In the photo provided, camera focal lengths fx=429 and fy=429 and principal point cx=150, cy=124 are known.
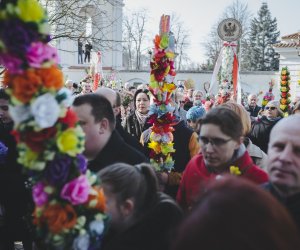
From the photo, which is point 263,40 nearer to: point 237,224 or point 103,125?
point 103,125

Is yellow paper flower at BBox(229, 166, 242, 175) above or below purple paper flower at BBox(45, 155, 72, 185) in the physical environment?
below

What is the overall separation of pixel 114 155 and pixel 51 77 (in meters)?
1.22

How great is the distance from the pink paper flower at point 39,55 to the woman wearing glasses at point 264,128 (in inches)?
181

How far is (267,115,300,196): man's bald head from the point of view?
2.24 meters

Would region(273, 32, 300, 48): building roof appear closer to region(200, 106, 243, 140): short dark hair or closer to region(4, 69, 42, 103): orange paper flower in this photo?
region(200, 106, 243, 140): short dark hair

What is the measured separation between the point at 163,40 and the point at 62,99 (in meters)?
2.63

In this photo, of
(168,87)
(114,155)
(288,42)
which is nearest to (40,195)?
(114,155)

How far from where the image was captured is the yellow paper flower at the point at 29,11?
1810 mm

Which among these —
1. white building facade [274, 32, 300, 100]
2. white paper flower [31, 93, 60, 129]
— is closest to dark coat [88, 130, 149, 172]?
white paper flower [31, 93, 60, 129]

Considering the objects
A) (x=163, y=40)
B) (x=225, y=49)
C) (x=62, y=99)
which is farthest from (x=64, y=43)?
(x=62, y=99)

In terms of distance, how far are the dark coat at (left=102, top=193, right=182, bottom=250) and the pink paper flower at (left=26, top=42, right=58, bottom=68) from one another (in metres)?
0.86

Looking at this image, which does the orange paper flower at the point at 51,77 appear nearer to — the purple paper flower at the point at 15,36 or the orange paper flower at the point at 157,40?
the purple paper flower at the point at 15,36

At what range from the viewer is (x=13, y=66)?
5.95 feet

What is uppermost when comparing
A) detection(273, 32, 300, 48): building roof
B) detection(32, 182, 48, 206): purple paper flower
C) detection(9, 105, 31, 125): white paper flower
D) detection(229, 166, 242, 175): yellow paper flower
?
detection(273, 32, 300, 48): building roof
